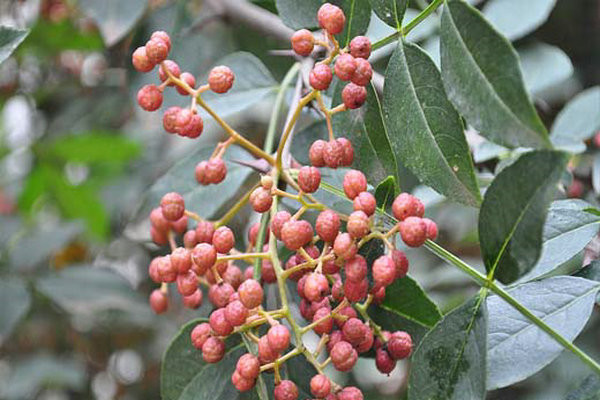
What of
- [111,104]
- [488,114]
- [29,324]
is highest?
[488,114]

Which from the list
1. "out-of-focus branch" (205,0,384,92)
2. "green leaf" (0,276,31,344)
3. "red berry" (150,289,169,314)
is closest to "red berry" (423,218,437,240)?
"red berry" (150,289,169,314)

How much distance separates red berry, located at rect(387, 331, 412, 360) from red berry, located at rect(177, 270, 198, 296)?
20cm

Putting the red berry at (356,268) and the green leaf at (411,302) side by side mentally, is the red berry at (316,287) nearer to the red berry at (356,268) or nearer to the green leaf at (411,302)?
the red berry at (356,268)

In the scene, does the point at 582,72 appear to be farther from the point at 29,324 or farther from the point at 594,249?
the point at 29,324

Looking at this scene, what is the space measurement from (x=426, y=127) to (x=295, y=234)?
14cm

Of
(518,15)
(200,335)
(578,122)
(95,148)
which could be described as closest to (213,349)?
(200,335)

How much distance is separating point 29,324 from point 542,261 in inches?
62.7

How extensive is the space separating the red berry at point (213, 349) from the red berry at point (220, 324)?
0.03m

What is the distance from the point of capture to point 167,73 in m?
0.76

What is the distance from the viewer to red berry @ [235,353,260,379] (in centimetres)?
67

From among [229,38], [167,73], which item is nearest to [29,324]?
[229,38]

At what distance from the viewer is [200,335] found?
747 millimetres

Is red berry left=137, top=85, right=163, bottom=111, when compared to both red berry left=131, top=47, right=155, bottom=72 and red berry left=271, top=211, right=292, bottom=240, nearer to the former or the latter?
red berry left=131, top=47, right=155, bottom=72

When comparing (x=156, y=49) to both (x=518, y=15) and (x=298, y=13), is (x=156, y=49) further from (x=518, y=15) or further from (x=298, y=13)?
(x=518, y=15)
